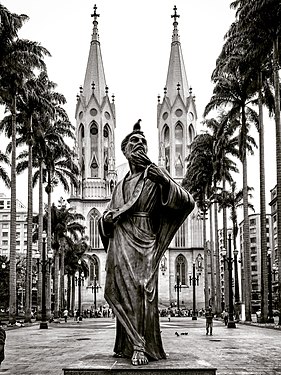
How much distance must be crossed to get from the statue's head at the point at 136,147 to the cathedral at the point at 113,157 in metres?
85.0

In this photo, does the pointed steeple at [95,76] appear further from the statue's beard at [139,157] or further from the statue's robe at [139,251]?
the statue's robe at [139,251]

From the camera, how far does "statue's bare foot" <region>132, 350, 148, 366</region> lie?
18.1ft

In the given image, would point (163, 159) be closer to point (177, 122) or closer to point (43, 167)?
point (177, 122)

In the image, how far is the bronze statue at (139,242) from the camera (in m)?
5.93

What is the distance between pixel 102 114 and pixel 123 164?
19.9 m

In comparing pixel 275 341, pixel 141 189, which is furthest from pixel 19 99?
pixel 141 189

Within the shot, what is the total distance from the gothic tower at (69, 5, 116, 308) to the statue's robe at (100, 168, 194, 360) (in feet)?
282

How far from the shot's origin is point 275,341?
20.1m

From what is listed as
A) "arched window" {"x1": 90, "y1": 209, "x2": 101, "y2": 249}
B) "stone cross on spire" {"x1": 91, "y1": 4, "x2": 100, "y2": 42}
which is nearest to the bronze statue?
"arched window" {"x1": 90, "y1": 209, "x2": 101, "y2": 249}

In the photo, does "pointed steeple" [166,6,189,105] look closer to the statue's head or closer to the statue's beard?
the statue's head

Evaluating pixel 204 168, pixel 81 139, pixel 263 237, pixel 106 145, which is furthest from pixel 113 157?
pixel 263 237

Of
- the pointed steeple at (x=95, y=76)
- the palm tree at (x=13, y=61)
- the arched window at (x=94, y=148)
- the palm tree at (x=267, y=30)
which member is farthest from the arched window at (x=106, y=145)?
the palm tree at (x=267, y=30)

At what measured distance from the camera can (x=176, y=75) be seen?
100750 millimetres

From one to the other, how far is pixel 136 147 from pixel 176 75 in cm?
9601
